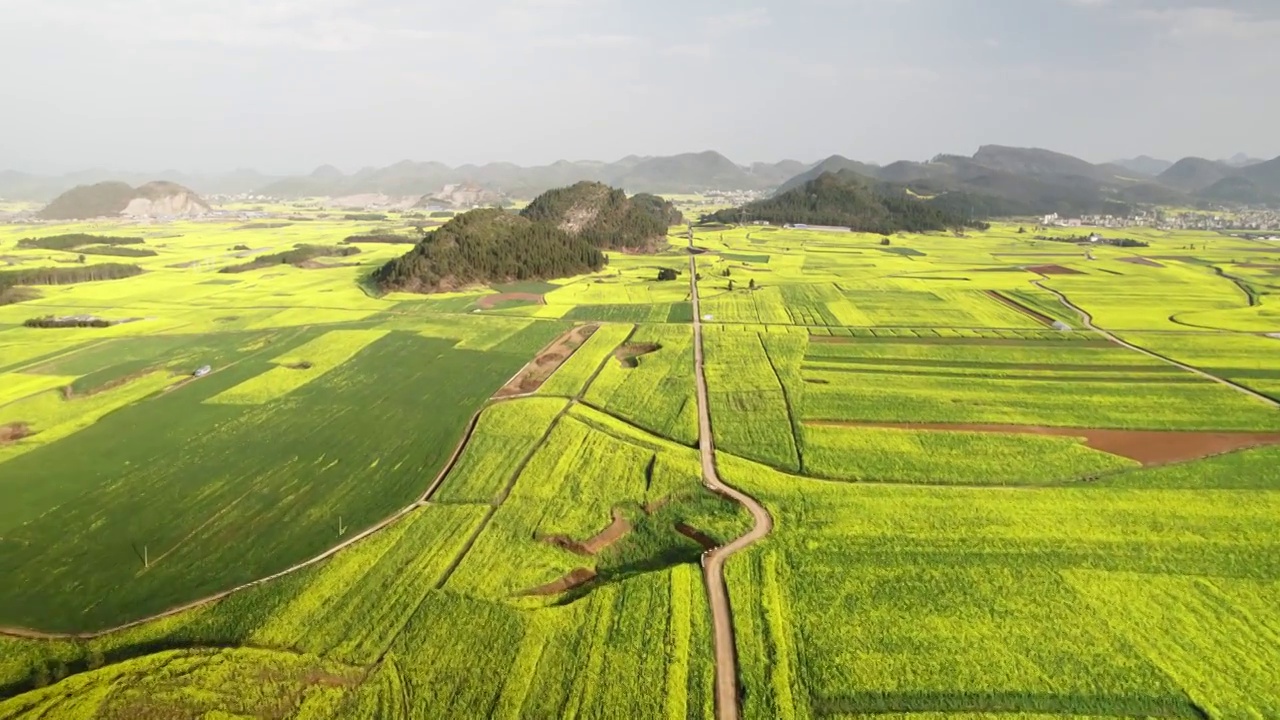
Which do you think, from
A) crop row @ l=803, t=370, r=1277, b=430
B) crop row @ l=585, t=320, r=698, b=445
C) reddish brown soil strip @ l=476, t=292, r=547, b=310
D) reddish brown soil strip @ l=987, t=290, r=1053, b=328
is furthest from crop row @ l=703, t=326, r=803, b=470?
Result: reddish brown soil strip @ l=987, t=290, r=1053, b=328

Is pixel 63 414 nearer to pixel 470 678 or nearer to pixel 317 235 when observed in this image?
pixel 470 678

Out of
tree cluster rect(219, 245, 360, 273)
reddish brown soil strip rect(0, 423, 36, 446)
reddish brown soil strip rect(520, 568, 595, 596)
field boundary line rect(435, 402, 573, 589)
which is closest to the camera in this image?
reddish brown soil strip rect(520, 568, 595, 596)

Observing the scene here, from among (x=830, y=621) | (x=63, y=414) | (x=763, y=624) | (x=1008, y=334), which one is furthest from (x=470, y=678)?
(x=1008, y=334)

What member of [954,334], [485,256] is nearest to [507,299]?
[485,256]

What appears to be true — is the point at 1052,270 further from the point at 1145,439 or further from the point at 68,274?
the point at 68,274

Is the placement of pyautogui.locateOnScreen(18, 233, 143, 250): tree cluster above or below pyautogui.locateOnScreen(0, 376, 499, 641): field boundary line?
above

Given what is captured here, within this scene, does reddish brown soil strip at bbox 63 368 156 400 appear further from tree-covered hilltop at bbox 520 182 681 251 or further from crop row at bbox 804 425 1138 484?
tree-covered hilltop at bbox 520 182 681 251
